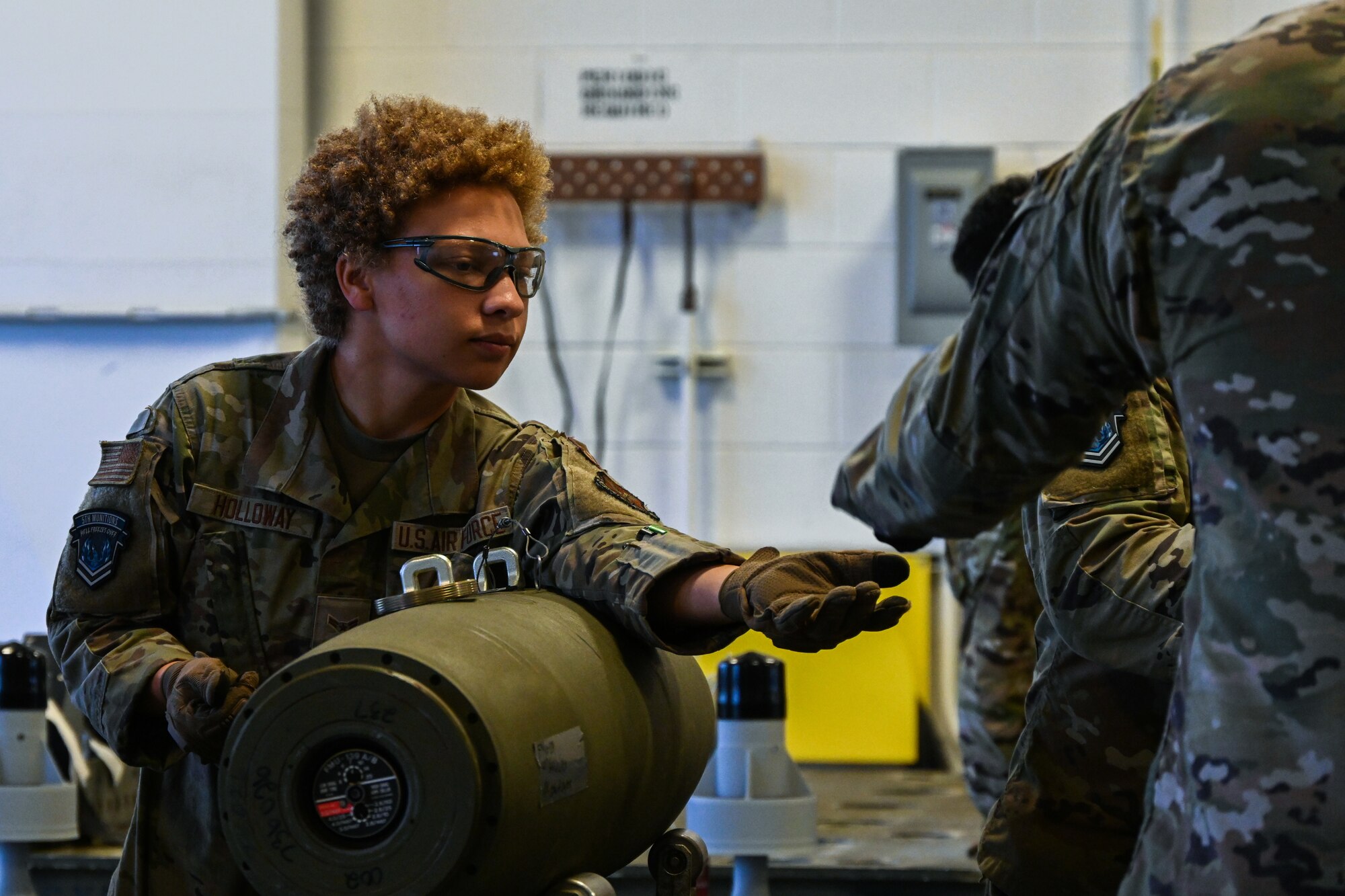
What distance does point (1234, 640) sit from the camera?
3.33ft

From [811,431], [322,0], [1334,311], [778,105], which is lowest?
[811,431]

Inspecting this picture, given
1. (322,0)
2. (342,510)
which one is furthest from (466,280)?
(322,0)

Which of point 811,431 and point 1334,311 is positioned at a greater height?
point 1334,311

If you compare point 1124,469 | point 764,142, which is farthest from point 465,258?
point 764,142

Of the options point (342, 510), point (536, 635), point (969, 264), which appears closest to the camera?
point (536, 635)

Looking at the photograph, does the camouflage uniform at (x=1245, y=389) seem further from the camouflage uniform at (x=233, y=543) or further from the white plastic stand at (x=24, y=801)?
the white plastic stand at (x=24, y=801)

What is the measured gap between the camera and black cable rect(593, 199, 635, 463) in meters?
4.76

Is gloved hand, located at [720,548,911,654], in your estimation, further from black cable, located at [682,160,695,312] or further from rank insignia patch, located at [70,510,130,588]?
black cable, located at [682,160,695,312]

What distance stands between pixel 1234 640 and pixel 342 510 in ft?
3.66

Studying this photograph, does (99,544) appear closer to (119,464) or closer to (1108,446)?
(119,464)

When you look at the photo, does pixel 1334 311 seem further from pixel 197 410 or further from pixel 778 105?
pixel 778 105

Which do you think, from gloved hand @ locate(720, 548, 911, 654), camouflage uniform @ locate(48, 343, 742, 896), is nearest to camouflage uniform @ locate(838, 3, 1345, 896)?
gloved hand @ locate(720, 548, 911, 654)

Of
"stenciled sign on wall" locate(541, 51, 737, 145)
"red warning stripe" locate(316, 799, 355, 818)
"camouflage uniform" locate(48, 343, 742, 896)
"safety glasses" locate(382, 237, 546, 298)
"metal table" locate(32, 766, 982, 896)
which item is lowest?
"metal table" locate(32, 766, 982, 896)

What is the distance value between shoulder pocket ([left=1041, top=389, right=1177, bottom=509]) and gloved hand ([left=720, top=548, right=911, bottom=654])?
34 centimetres
